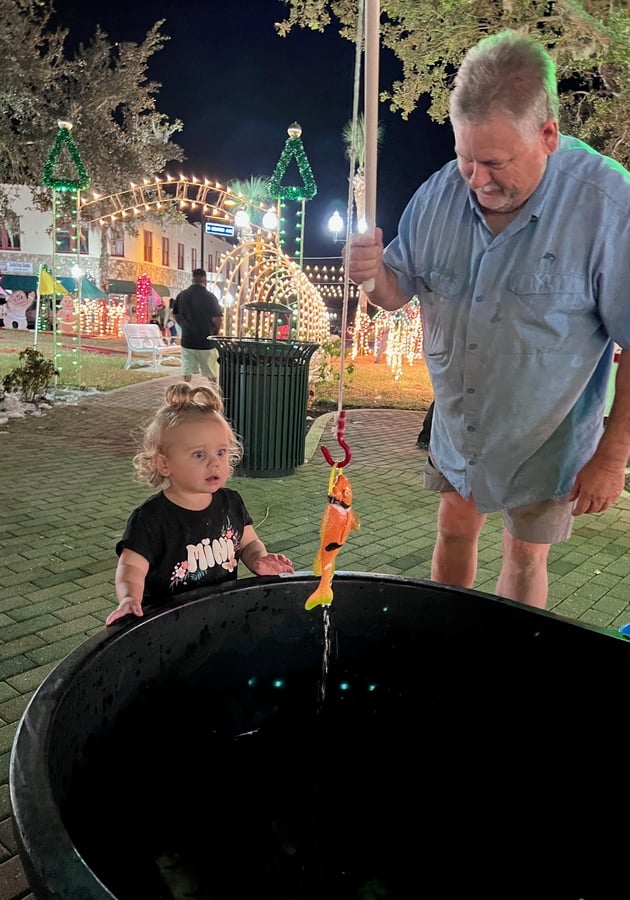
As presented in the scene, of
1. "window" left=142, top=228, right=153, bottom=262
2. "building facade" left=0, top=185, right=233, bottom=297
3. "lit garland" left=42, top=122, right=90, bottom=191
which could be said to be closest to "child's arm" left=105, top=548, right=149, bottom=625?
"lit garland" left=42, top=122, right=90, bottom=191

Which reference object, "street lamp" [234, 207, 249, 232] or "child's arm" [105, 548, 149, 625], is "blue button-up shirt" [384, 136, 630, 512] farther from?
"street lamp" [234, 207, 249, 232]

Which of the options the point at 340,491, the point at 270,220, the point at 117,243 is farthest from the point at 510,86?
the point at 117,243

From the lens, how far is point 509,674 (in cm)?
172

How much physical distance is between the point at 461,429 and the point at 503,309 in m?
0.41

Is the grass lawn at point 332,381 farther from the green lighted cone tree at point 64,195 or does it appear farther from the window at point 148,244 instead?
the window at point 148,244

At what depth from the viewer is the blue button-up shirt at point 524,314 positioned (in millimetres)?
1891

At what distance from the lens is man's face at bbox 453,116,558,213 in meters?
1.72

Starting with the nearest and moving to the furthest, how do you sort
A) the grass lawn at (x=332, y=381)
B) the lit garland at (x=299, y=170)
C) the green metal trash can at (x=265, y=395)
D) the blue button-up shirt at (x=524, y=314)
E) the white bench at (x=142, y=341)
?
the blue button-up shirt at (x=524, y=314), the green metal trash can at (x=265, y=395), the lit garland at (x=299, y=170), the grass lawn at (x=332, y=381), the white bench at (x=142, y=341)

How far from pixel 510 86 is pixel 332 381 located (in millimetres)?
10520

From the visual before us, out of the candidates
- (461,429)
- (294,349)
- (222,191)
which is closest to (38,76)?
(222,191)

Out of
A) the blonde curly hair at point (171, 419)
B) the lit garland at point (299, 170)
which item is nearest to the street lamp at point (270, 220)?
the lit garland at point (299, 170)

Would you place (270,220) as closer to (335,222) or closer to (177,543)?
(335,222)

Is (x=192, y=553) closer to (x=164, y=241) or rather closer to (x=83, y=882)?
(x=83, y=882)

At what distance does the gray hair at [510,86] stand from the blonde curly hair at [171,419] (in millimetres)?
1103
